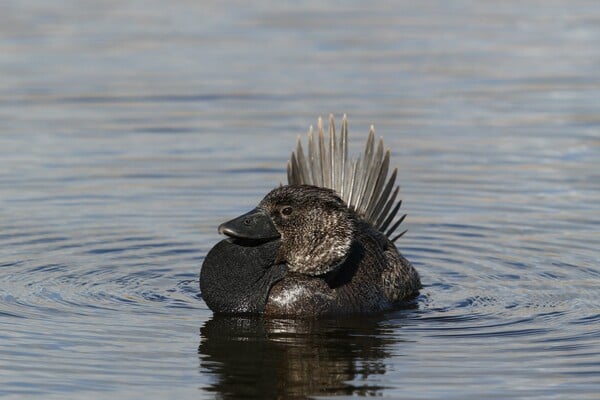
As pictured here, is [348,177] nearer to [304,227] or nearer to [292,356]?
[304,227]

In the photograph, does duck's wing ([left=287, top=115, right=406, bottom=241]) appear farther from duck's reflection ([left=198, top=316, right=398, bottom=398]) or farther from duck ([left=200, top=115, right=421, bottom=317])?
duck's reflection ([left=198, top=316, right=398, bottom=398])

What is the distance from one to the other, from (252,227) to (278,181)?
3.69 m

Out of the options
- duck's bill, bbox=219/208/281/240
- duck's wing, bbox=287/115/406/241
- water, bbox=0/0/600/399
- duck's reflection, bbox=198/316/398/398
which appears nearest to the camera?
duck's reflection, bbox=198/316/398/398

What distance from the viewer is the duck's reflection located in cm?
779

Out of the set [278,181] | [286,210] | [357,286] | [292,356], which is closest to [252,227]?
[286,210]

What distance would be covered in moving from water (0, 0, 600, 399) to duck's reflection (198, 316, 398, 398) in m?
0.02

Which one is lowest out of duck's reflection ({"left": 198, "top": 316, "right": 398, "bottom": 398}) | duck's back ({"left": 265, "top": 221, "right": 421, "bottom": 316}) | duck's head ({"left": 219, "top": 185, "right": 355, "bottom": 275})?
duck's reflection ({"left": 198, "top": 316, "right": 398, "bottom": 398})

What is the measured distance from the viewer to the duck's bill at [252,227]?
9.15 metres

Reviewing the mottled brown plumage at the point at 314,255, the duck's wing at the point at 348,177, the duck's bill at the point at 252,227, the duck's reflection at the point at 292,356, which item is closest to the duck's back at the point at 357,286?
the mottled brown plumage at the point at 314,255

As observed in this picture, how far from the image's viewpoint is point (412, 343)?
866cm

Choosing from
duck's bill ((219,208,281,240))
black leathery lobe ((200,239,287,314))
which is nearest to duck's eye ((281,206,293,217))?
duck's bill ((219,208,281,240))

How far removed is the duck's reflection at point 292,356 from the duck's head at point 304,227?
0.40 m

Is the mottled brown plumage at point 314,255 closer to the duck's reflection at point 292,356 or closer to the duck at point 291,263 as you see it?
the duck at point 291,263

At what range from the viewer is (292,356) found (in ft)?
27.7
